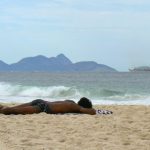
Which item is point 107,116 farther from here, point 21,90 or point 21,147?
point 21,90

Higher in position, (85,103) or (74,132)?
(85,103)

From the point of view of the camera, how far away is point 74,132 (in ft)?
25.9

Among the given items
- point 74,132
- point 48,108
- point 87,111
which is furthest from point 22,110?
point 74,132

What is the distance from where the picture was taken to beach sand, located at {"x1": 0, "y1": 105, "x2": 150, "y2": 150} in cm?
675

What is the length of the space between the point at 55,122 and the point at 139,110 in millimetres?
3338

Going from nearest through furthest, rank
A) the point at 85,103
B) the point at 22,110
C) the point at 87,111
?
the point at 22,110 < the point at 87,111 < the point at 85,103

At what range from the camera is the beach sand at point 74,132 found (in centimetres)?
675

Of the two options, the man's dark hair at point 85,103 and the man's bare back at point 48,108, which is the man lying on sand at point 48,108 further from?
the man's dark hair at point 85,103

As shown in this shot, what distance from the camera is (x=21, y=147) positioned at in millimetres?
6535

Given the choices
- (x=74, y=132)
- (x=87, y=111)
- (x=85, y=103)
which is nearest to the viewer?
(x=74, y=132)

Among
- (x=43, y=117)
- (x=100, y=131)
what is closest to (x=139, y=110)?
(x=43, y=117)

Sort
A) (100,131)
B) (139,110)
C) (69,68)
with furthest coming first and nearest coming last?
(69,68)
(139,110)
(100,131)

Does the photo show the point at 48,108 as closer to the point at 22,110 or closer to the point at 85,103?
the point at 22,110

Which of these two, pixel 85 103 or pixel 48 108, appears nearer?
pixel 48 108
